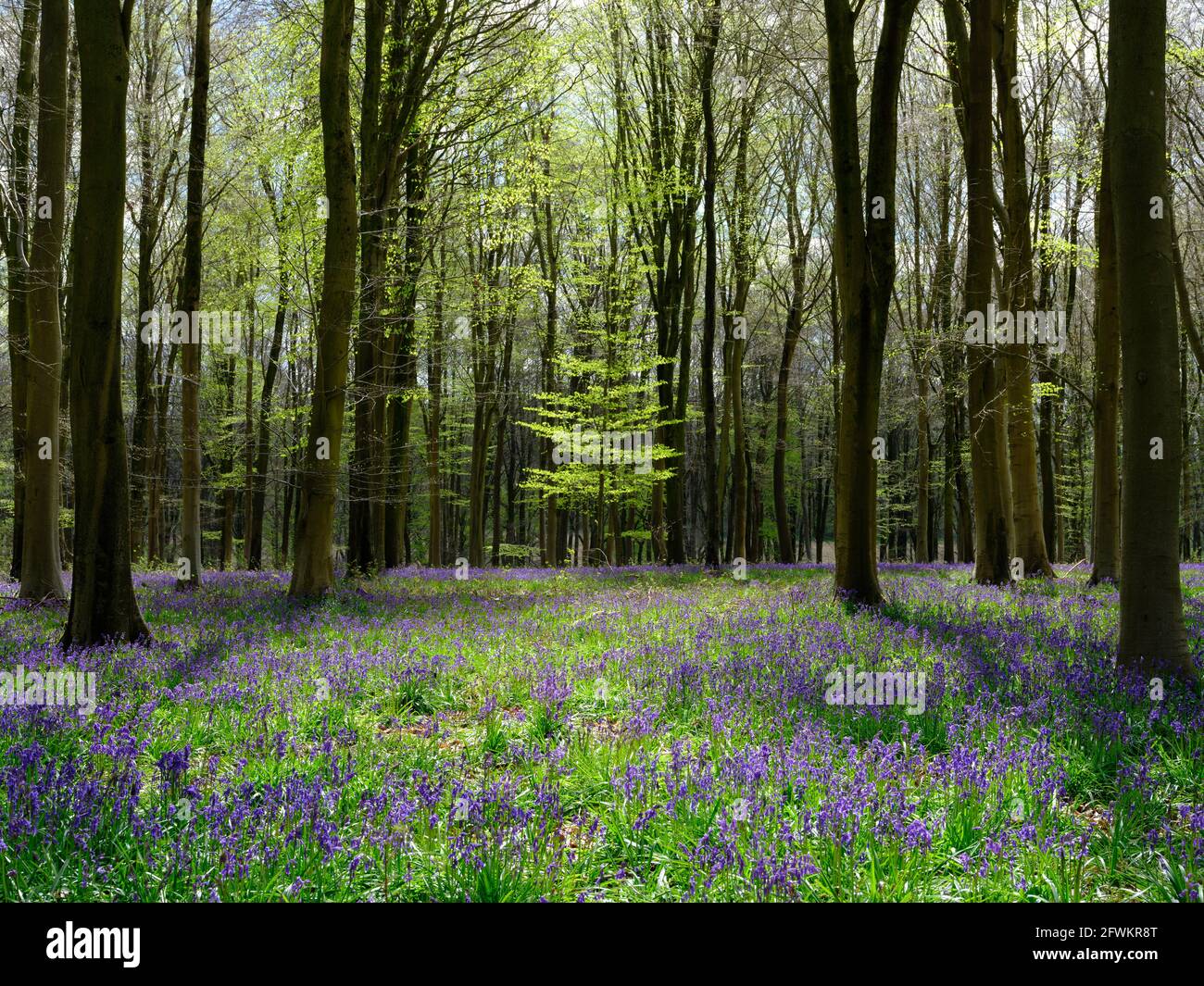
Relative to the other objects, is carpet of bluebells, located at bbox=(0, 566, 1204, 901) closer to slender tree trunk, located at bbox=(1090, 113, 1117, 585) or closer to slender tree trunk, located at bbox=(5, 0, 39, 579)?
slender tree trunk, located at bbox=(1090, 113, 1117, 585)

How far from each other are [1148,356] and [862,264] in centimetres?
454

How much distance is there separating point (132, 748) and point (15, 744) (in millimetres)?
630

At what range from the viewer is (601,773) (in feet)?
12.3

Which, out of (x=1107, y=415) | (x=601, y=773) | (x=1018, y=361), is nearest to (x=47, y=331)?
(x=601, y=773)

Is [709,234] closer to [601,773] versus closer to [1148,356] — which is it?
[1148,356]

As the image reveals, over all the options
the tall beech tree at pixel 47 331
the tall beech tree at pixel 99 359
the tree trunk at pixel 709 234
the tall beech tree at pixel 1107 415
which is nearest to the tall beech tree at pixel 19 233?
the tall beech tree at pixel 47 331

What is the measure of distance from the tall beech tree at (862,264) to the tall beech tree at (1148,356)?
3.80m

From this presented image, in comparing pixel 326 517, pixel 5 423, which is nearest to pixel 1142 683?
pixel 326 517

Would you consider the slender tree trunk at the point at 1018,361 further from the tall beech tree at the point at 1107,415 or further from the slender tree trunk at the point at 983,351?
the tall beech tree at the point at 1107,415

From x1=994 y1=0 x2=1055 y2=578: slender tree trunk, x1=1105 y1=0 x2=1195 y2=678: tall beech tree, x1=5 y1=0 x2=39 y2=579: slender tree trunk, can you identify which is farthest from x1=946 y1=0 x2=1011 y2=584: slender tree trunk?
x1=5 y1=0 x2=39 y2=579: slender tree trunk

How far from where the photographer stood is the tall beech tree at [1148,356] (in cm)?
554

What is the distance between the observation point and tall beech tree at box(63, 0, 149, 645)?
6.87 m

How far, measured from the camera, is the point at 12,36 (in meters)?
14.9
